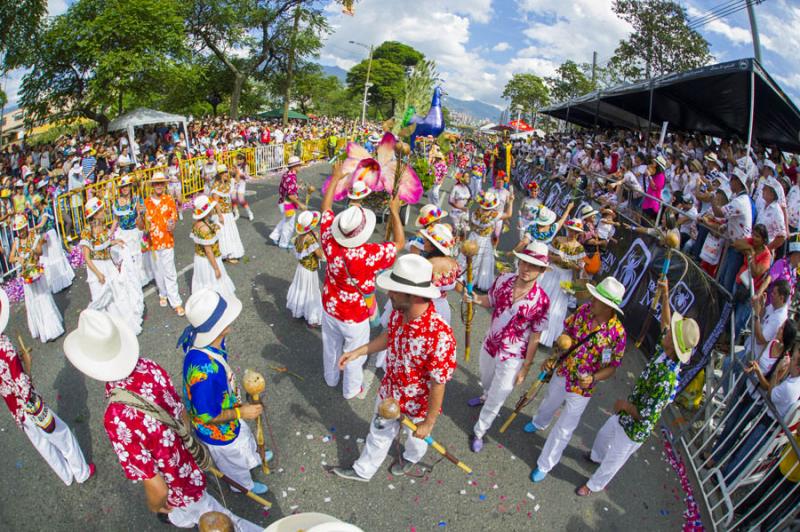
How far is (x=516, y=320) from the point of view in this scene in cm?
408

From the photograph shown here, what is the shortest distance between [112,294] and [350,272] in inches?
154

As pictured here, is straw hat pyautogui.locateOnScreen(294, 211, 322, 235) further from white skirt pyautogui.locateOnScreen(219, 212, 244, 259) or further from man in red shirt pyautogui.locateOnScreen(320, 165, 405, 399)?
white skirt pyautogui.locateOnScreen(219, 212, 244, 259)

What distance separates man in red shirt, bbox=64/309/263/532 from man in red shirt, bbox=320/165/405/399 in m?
1.80

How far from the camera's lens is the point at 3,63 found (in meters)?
15.9

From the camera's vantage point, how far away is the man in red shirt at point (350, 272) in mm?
3957

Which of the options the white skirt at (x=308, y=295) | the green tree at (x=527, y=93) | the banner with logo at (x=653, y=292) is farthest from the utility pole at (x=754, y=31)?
the green tree at (x=527, y=93)

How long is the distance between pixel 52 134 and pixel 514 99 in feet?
172

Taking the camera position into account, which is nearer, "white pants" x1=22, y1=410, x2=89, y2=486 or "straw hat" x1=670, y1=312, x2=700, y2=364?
"straw hat" x1=670, y1=312, x2=700, y2=364

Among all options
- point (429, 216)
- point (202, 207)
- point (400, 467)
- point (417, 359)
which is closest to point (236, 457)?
point (400, 467)

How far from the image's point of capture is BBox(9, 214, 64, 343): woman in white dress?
575 cm

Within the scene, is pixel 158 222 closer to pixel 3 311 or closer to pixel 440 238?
pixel 3 311

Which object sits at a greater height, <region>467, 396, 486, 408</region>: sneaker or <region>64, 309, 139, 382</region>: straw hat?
<region>64, 309, 139, 382</region>: straw hat

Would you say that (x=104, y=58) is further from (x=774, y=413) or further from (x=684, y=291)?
(x=774, y=413)

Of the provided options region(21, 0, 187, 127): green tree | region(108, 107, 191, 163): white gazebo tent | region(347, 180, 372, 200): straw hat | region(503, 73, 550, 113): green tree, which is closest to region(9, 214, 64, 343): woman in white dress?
region(347, 180, 372, 200): straw hat
